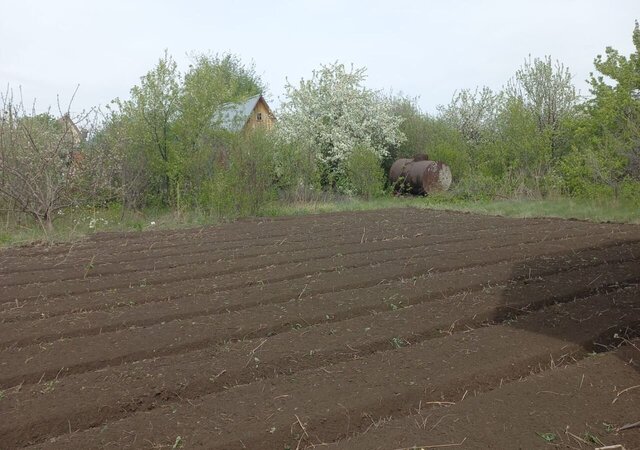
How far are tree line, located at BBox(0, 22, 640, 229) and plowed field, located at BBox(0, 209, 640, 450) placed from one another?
4.40m

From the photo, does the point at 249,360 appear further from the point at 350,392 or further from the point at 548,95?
the point at 548,95

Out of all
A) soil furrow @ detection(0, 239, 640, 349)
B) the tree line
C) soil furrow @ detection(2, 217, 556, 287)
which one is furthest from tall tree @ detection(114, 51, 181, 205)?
soil furrow @ detection(0, 239, 640, 349)

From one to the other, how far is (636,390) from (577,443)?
836mm

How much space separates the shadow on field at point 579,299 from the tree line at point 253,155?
5753mm

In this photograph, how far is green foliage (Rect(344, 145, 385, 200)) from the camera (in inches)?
715

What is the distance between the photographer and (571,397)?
324cm

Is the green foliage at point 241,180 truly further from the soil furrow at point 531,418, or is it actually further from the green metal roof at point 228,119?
the soil furrow at point 531,418

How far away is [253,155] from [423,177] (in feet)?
24.4

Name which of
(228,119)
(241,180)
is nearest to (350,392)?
(241,180)

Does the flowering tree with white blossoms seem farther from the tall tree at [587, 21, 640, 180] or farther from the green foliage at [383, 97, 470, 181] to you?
the tall tree at [587, 21, 640, 180]

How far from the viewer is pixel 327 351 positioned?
13.4 feet

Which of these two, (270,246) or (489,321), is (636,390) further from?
(270,246)

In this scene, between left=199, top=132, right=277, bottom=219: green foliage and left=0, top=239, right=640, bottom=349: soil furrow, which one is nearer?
left=0, top=239, right=640, bottom=349: soil furrow

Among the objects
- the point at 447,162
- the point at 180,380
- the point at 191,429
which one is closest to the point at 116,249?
the point at 180,380
